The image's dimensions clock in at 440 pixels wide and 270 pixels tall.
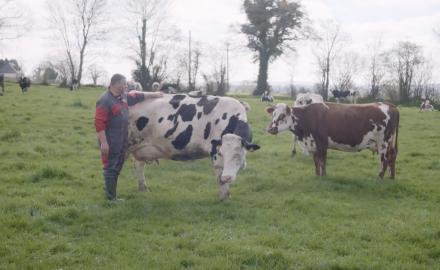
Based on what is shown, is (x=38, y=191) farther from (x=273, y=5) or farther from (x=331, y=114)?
(x=273, y=5)

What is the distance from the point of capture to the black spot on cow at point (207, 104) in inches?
382

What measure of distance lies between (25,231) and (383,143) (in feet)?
27.5

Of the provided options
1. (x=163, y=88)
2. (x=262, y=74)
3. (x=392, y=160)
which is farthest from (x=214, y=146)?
(x=262, y=74)

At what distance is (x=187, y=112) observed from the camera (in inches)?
386

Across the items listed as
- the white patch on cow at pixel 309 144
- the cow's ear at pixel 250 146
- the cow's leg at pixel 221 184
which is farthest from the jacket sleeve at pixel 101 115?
the white patch on cow at pixel 309 144

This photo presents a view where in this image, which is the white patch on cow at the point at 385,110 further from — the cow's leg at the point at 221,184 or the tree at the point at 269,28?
the tree at the point at 269,28

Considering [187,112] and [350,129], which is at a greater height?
[187,112]

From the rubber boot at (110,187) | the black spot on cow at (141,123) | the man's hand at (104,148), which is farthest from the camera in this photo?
the black spot on cow at (141,123)

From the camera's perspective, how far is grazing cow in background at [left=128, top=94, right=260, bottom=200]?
30.6 ft

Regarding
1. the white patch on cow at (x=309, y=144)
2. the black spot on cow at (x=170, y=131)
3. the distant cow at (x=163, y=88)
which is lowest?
the white patch on cow at (x=309, y=144)

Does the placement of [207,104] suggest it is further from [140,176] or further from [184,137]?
[140,176]

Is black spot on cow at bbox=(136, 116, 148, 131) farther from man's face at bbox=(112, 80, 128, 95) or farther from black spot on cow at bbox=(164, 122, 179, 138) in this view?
man's face at bbox=(112, 80, 128, 95)

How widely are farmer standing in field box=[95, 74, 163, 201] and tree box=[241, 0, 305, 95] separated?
54.3 metres

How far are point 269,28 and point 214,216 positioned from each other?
184ft
